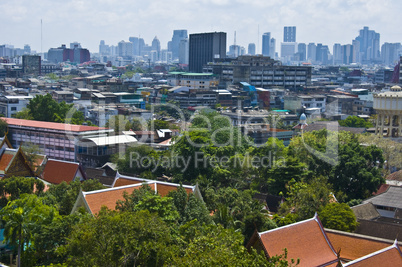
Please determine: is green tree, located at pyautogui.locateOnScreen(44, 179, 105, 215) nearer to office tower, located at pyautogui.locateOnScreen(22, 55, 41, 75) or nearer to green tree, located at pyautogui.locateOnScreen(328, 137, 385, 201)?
green tree, located at pyautogui.locateOnScreen(328, 137, 385, 201)

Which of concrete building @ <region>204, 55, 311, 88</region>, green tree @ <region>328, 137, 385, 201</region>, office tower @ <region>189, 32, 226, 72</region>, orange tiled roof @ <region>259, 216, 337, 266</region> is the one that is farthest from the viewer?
office tower @ <region>189, 32, 226, 72</region>

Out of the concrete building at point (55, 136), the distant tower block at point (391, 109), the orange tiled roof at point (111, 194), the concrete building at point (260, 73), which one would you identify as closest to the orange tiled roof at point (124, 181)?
the orange tiled roof at point (111, 194)

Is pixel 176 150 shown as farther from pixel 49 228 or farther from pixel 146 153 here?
pixel 49 228

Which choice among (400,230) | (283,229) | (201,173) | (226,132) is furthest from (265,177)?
(283,229)

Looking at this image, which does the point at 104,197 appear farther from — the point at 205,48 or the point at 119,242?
the point at 205,48

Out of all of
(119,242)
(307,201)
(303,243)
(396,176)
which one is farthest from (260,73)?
(119,242)

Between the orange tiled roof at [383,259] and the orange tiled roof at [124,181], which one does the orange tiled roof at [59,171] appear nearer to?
the orange tiled roof at [124,181]

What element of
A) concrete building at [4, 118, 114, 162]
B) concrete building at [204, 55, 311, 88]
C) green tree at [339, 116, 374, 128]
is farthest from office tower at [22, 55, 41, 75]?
concrete building at [4, 118, 114, 162]
